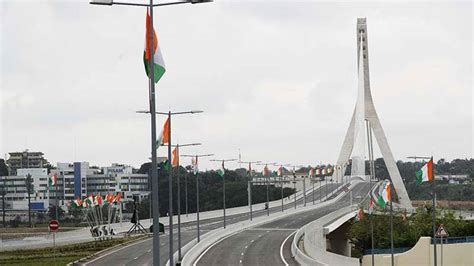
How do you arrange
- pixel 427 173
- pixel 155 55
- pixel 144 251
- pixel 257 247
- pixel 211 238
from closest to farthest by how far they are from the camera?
pixel 155 55 < pixel 427 173 < pixel 257 247 < pixel 144 251 < pixel 211 238

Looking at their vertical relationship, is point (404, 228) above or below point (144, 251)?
above

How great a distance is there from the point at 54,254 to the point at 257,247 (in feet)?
60.8

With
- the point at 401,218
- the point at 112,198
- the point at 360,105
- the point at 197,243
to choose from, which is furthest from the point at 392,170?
the point at 197,243

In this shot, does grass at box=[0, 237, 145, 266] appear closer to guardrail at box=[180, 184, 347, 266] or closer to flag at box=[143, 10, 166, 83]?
guardrail at box=[180, 184, 347, 266]

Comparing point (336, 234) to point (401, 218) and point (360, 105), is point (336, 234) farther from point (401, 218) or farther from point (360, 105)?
point (360, 105)

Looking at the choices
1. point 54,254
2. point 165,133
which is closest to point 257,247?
point 54,254

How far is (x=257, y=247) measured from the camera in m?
77.9

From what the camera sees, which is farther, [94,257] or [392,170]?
[392,170]

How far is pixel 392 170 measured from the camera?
157750 mm

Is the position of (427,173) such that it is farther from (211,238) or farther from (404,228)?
(404,228)

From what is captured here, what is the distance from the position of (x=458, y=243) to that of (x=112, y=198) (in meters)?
48.1

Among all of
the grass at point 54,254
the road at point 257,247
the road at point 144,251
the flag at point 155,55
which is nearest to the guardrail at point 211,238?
the road at point 257,247

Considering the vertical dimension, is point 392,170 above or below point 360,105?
below

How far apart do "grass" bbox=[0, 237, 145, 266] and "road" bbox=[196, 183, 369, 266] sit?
35.7 feet
